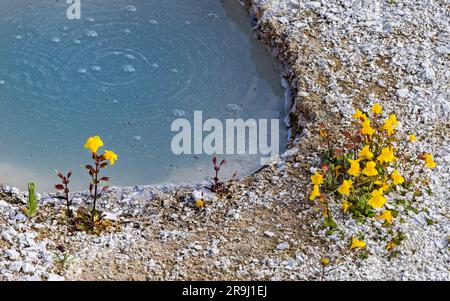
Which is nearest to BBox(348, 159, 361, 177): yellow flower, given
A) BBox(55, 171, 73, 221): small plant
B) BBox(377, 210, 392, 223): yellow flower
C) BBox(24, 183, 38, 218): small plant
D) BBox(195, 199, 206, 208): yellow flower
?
BBox(377, 210, 392, 223): yellow flower

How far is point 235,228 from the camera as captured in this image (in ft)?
18.4

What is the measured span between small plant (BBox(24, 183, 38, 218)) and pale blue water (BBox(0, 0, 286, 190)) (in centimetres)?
68

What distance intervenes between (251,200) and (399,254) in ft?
4.18

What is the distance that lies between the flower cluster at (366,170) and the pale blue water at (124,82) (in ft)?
2.91

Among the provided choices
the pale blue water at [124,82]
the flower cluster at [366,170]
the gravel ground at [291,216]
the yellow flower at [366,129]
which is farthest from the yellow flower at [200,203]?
the yellow flower at [366,129]

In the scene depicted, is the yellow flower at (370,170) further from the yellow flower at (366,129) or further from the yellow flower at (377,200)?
the yellow flower at (366,129)

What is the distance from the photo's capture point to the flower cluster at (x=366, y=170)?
544cm

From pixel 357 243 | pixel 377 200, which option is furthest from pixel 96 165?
pixel 377 200

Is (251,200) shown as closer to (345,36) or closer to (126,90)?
(126,90)

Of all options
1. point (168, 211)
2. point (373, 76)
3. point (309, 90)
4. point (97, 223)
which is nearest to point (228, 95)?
point (309, 90)

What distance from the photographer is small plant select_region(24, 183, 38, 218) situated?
5457 millimetres

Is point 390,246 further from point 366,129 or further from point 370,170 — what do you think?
point 366,129

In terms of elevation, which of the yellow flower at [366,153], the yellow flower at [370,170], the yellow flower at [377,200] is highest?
the yellow flower at [366,153]

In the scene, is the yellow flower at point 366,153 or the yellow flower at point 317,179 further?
the yellow flower at point 366,153
